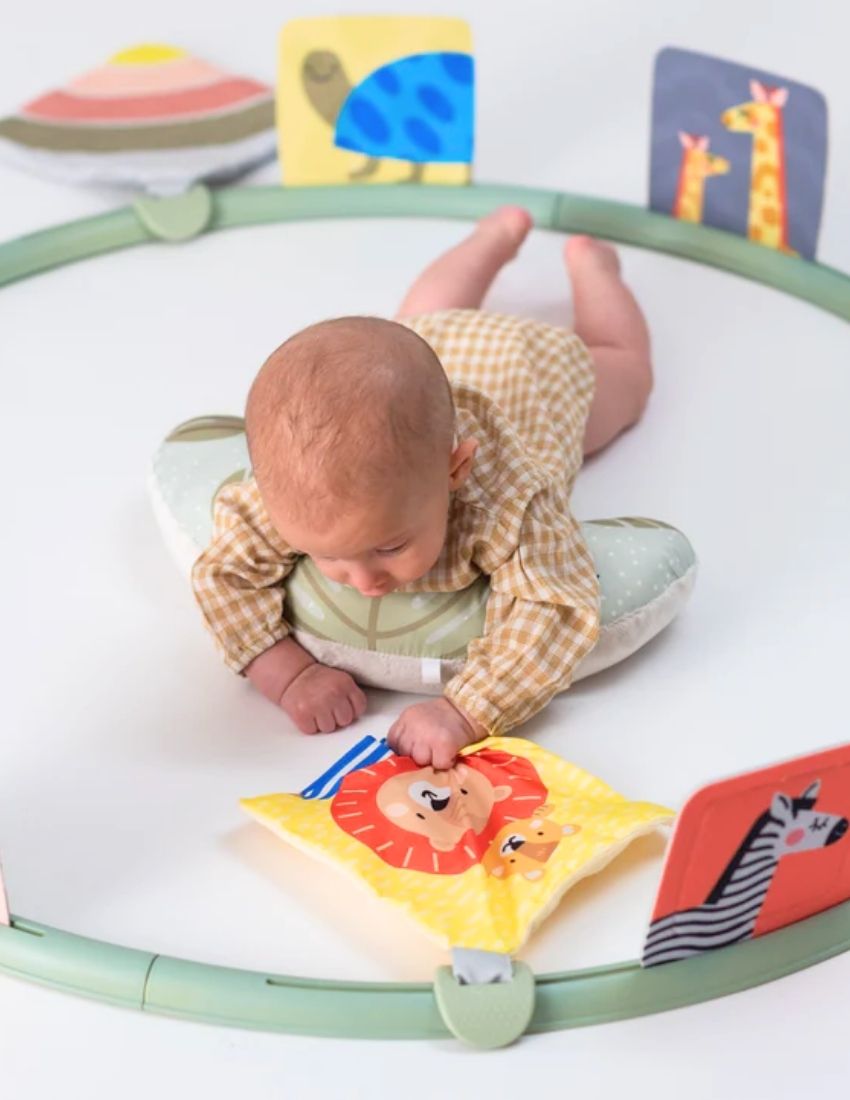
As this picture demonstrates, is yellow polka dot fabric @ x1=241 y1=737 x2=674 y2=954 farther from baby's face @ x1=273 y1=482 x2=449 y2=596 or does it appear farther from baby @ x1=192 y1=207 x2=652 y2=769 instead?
baby's face @ x1=273 y1=482 x2=449 y2=596

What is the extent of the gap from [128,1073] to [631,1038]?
0.34 meters

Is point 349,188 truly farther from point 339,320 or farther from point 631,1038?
point 631,1038

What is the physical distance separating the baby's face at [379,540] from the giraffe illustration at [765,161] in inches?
35.7

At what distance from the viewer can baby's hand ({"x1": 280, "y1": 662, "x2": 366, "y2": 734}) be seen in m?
1.57

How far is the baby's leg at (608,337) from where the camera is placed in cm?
192

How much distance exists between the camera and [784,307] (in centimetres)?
218

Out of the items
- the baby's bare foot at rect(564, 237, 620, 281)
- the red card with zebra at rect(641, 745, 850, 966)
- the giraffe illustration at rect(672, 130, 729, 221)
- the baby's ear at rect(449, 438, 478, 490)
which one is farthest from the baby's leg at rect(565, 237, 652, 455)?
the red card with zebra at rect(641, 745, 850, 966)

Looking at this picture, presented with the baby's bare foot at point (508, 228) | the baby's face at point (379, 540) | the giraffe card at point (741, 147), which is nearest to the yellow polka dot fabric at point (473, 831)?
the baby's face at point (379, 540)

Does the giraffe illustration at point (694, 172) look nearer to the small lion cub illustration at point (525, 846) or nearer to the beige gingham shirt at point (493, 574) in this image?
the beige gingham shirt at point (493, 574)

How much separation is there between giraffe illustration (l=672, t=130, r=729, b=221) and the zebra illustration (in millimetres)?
1142

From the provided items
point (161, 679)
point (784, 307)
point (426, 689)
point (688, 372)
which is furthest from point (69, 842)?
point (784, 307)

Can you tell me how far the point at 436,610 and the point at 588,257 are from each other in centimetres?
69

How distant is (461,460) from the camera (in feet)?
4.85

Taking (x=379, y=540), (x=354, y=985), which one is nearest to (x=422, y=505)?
(x=379, y=540)
